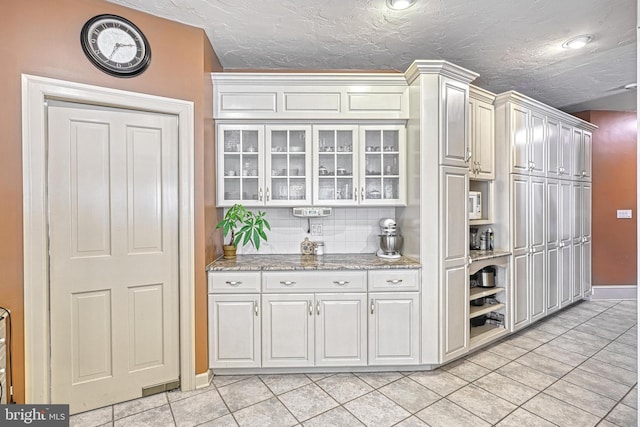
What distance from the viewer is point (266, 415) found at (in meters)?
2.01

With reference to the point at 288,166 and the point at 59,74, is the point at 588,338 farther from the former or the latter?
the point at 59,74

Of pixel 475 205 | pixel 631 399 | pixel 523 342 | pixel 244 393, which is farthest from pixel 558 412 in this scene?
pixel 244 393

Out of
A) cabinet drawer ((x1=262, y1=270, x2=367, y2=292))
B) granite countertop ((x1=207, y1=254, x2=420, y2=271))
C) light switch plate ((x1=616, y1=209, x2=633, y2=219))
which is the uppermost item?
light switch plate ((x1=616, y1=209, x2=633, y2=219))

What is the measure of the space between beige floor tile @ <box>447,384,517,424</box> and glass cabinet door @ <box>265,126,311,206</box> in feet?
6.19

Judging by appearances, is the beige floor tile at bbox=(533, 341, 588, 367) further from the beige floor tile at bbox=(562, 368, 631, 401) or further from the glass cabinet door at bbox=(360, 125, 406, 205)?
the glass cabinet door at bbox=(360, 125, 406, 205)

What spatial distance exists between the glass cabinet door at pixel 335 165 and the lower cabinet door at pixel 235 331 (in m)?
1.09

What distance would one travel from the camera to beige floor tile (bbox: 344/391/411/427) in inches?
76.5

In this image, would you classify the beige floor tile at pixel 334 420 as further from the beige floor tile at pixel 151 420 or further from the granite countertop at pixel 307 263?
the granite countertop at pixel 307 263

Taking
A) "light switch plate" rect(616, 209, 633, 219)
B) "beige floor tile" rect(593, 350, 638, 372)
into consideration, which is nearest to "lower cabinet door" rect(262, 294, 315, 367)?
"beige floor tile" rect(593, 350, 638, 372)

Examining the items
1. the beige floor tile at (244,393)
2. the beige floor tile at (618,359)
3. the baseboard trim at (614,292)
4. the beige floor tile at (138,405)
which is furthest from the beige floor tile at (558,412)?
the baseboard trim at (614,292)

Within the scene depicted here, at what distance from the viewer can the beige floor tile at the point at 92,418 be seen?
6.39ft

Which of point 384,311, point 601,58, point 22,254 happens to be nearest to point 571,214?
point 601,58

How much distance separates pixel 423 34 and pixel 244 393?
3.07 metres

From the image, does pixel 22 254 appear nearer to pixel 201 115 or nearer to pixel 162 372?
pixel 162 372
